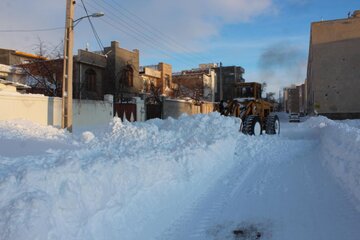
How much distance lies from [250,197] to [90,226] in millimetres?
4068

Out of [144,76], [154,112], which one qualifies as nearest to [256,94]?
[154,112]

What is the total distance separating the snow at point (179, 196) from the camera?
5289mm

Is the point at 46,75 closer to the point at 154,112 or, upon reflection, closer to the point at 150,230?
the point at 154,112

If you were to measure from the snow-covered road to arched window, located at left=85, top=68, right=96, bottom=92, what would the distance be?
29595 mm

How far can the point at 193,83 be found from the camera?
228 ft

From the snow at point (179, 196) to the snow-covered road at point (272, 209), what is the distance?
2 cm

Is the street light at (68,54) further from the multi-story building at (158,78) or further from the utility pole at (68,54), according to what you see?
the multi-story building at (158,78)

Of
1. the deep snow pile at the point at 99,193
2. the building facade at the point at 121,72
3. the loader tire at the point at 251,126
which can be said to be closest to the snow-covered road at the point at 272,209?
the deep snow pile at the point at 99,193

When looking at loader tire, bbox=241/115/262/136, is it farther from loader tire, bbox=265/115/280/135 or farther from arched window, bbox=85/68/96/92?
arched window, bbox=85/68/96/92

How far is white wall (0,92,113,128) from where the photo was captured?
1883cm

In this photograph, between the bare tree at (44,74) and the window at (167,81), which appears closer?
the bare tree at (44,74)

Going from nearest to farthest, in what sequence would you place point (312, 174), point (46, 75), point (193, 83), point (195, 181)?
1. point (195, 181)
2. point (312, 174)
3. point (46, 75)
4. point (193, 83)

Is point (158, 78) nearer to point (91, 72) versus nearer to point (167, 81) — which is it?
point (167, 81)

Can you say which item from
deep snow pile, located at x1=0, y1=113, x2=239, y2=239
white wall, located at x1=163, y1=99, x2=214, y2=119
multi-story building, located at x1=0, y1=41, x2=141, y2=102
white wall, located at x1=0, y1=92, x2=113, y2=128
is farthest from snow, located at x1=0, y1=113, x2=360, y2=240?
white wall, located at x1=163, y1=99, x2=214, y2=119
